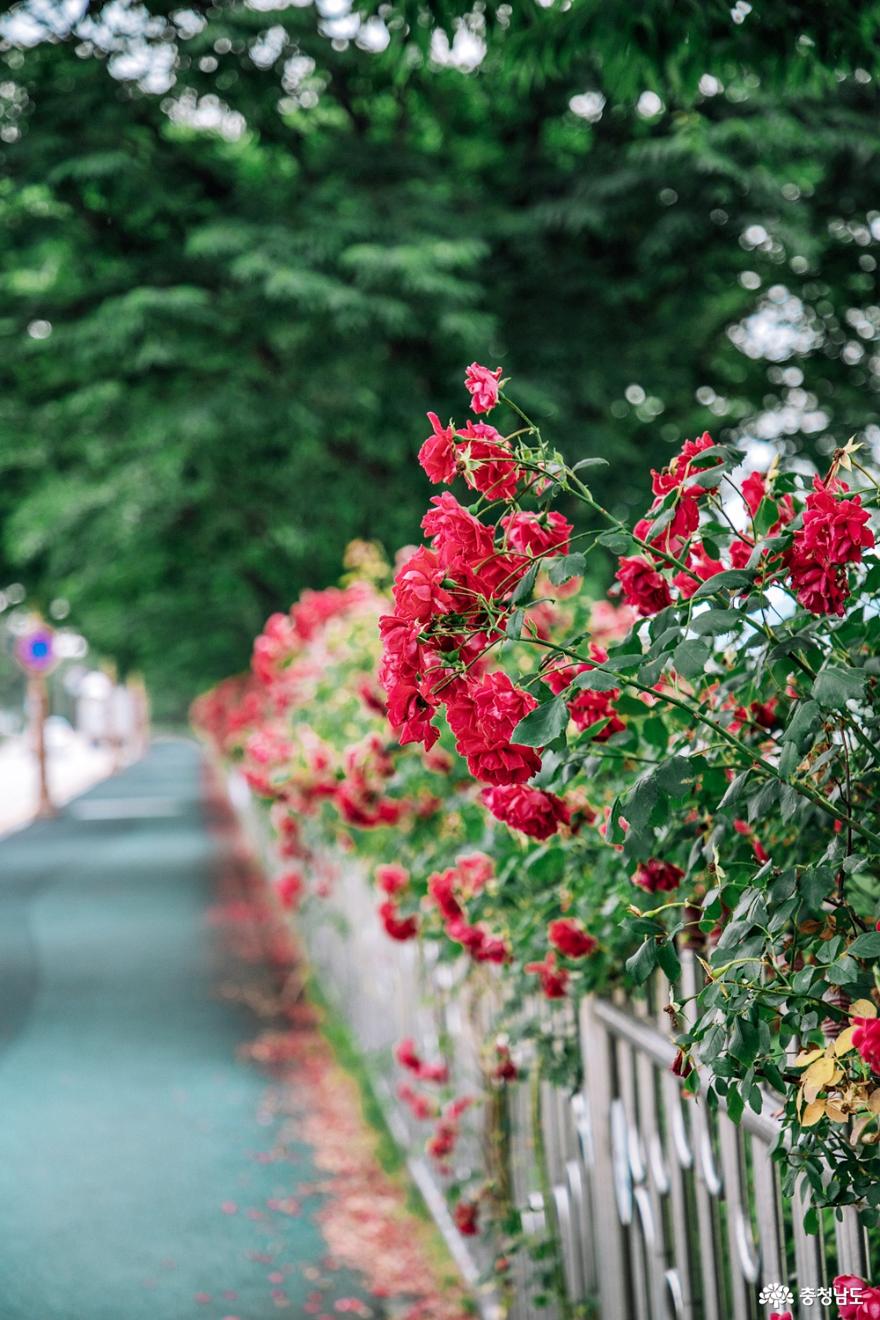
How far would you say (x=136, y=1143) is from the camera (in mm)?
5629

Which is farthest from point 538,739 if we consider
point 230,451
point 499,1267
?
point 230,451

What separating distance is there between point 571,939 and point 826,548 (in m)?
1.26

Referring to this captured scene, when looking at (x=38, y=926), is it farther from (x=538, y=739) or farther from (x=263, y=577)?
(x=538, y=739)

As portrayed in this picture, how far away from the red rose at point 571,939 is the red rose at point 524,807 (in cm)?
58

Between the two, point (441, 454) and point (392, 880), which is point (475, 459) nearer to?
point (441, 454)

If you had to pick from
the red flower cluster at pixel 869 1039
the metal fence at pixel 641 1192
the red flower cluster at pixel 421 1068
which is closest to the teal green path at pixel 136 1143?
the red flower cluster at pixel 421 1068

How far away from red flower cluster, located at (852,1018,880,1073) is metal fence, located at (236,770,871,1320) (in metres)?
0.47

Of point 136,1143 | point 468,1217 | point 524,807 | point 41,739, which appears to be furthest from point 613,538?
point 41,739

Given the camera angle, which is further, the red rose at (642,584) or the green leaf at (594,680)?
the red rose at (642,584)

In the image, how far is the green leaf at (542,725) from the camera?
5.14ft

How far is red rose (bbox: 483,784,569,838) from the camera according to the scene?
6.77ft

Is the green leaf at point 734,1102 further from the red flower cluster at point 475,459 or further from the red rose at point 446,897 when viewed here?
the red rose at point 446,897

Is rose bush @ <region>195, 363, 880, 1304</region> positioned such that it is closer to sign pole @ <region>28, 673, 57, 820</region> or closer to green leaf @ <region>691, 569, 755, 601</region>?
green leaf @ <region>691, 569, 755, 601</region>

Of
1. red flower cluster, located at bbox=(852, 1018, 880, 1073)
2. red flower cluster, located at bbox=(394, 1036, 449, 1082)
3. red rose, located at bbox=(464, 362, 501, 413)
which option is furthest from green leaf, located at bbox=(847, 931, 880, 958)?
red flower cluster, located at bbox=(394, 1036, 449, 1082)
